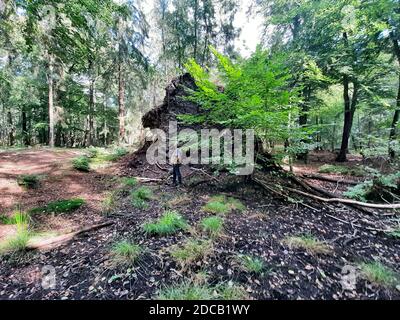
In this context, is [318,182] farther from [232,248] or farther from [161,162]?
[161,162]

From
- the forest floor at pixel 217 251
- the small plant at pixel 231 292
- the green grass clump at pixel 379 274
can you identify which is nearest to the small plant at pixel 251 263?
the forest floor at pixel 217 251

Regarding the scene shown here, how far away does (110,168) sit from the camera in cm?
944

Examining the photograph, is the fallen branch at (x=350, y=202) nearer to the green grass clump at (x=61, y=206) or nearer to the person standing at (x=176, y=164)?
the person standing at (x=176, y=164)

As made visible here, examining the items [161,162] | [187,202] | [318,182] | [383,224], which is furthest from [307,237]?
[161,162]

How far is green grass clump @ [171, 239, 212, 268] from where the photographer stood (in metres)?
3.30

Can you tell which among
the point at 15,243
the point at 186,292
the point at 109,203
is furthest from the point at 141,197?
the point at 186,292

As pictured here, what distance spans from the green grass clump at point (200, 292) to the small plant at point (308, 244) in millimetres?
1533

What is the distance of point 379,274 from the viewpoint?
3.08m

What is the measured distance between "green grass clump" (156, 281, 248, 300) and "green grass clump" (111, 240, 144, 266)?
75 centimetres

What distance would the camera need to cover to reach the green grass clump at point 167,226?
4078 mm

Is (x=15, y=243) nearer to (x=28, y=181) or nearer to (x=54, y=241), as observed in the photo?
(x=54, y=241)

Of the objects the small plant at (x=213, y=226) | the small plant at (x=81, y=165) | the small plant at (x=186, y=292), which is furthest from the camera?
the small plant at (x=81, y=165)

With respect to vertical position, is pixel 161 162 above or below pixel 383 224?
above
